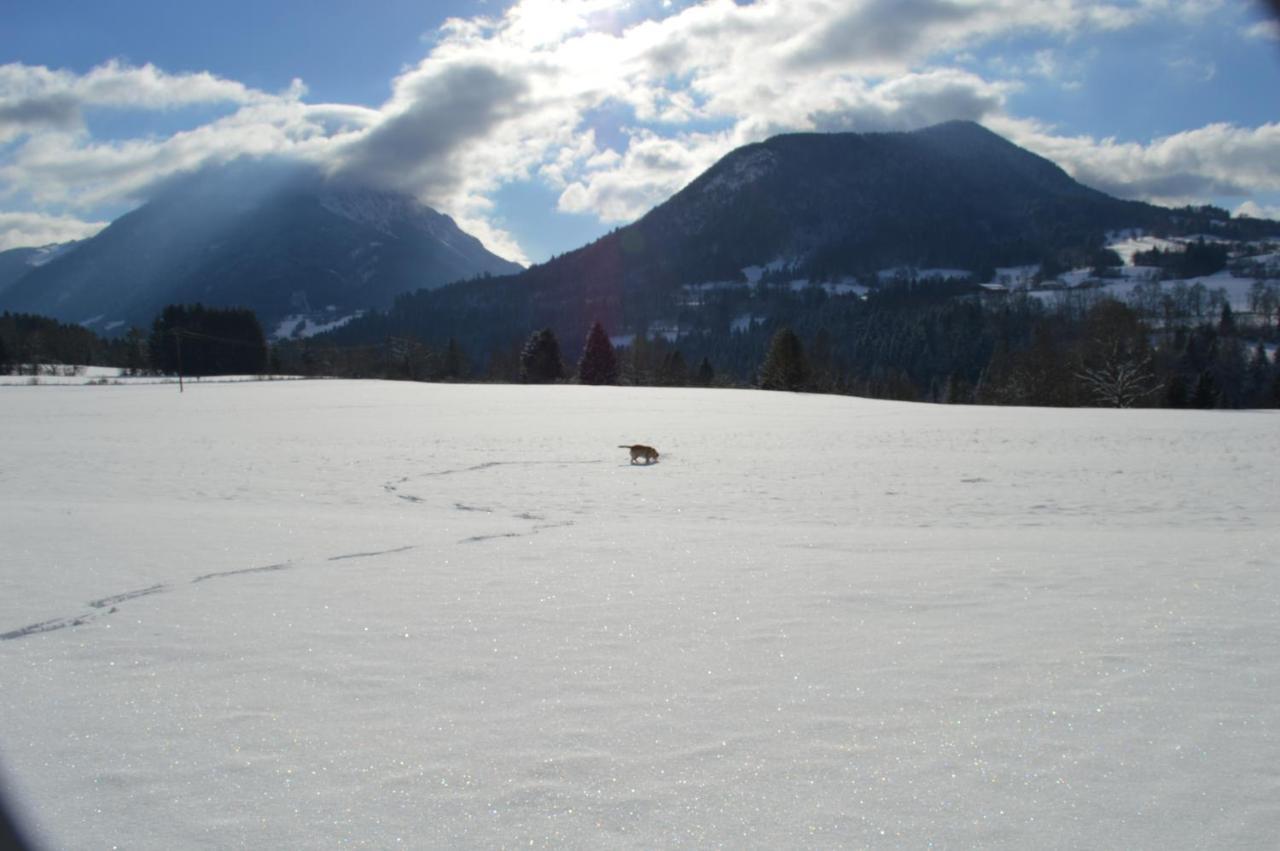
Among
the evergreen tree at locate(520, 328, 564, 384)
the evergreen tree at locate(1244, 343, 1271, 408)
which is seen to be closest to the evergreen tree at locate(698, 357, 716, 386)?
the evergreen tree at locate(520, 328, 564, 384)

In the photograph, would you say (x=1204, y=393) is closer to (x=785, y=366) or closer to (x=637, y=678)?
(x=785, y=366)

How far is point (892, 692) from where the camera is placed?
9.57 ft

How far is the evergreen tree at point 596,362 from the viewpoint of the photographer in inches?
2717

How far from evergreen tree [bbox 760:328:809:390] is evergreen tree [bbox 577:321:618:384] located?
16910 millimetres

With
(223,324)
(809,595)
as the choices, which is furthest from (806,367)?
(223,324)

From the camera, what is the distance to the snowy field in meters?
2.14

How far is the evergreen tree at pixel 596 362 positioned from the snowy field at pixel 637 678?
61.3 m

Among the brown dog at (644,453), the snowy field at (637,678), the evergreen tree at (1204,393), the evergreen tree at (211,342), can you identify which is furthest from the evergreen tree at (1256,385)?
the evergreen tree at (211,342)

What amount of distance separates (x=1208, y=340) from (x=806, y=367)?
6549 cm

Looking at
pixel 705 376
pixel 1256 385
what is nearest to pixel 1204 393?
pixel 705 376

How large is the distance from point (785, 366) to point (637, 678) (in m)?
58.9

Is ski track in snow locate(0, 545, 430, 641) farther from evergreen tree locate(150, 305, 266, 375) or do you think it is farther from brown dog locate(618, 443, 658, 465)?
evergreen tree locate(150, 305, 266, 375)

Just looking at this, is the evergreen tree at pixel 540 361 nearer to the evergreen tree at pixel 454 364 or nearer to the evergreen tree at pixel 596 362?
the evergreen tree at pixel 596 362

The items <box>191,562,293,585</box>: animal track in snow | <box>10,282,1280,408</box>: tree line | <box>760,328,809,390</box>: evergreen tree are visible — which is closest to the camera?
<box>191,562,293,585</box>: animal track in snow
